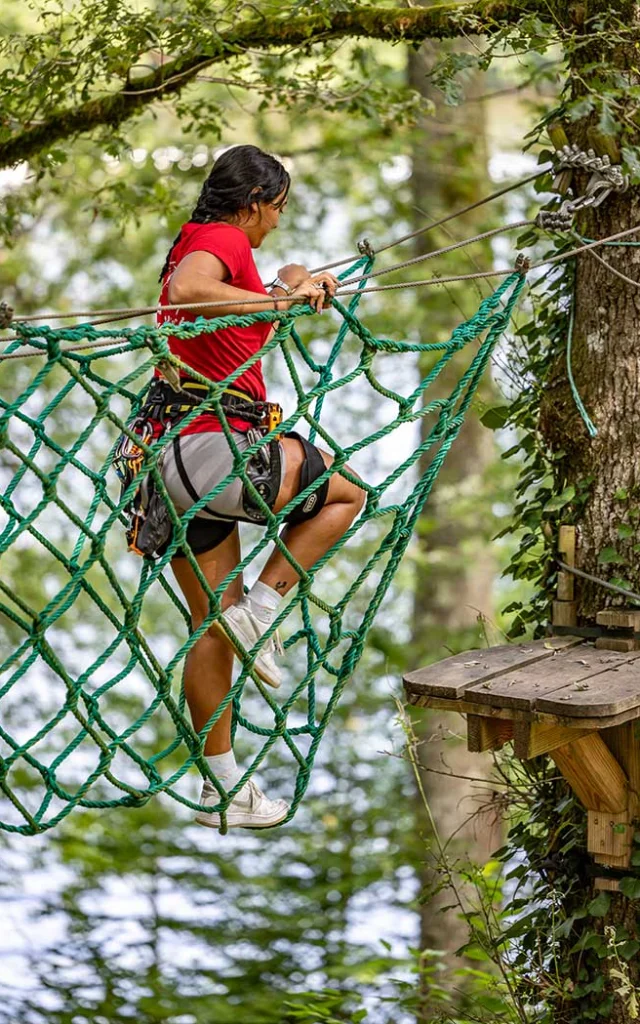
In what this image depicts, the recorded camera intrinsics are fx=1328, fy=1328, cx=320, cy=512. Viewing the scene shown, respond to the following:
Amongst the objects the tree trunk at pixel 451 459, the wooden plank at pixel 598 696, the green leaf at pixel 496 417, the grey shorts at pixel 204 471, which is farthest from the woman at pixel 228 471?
the tree trunk at pixel 451 459

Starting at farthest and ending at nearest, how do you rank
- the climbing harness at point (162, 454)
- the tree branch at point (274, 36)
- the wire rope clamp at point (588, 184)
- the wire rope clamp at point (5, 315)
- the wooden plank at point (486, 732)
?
the tree branch at point (274, 36) < the wire rope clamp at point (588, 184) < the wooden plank at point (486, 732) < the climbing harness at point (162, 454) < the wire rope clamp at point (5, 315)

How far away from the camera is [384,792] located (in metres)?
7.44

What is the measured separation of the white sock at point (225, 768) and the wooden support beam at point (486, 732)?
0.44 metres

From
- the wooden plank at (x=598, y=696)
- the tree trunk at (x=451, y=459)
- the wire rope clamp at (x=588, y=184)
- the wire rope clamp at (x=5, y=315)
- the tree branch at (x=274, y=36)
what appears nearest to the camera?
the wire rope clamp at (x=5, y=315)

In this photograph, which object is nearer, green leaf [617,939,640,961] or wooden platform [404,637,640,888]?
wooden platform [404,637,640,888]

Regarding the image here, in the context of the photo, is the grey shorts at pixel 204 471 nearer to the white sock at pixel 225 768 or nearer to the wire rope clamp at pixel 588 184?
the white sock at pixel 225 768

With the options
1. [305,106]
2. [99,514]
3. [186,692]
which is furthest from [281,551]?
[99,514]

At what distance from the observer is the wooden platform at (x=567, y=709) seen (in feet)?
7.55

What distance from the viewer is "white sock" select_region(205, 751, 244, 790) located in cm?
243

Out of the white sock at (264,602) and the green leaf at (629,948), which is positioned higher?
the white sock at (264,602)

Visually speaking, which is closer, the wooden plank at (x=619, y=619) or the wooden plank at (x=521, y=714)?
the wooden plank at (x=521, y=714)

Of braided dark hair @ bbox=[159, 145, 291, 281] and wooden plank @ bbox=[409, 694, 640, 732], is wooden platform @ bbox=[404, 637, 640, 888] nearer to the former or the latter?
wooden plank @ bbox=[409, 694, 640, 732]

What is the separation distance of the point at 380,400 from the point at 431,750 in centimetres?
259

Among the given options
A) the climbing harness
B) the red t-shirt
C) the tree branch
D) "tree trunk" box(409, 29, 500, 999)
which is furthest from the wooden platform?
"tree trunk" box(409, 29, 500, 999)
